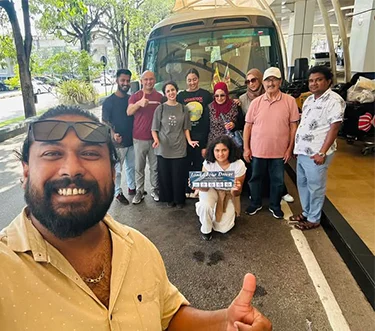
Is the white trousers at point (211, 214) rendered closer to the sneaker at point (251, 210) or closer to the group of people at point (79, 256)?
the sneaker at point (251, 210)

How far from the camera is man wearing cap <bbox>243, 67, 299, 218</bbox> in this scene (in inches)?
139

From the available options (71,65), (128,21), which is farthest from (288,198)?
(128,21)

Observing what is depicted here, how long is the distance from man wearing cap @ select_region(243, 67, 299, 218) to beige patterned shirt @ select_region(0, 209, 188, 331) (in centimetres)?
269

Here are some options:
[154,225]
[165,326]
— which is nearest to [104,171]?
Answer: [165,326]

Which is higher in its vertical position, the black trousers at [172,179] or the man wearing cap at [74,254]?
the man wearing cap at [74,254]

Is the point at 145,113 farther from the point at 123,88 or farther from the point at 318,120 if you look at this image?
the point at 318,120

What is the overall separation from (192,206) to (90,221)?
3.27 metres

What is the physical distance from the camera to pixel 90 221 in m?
1.11

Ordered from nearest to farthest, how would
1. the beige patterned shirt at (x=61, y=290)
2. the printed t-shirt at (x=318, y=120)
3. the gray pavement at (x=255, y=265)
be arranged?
1. the beige patterned shirt at (x=61, y=290)
2. the gray pavement at (x=255, y=265)
3. the printed t-shirt at (x=318, y=120)

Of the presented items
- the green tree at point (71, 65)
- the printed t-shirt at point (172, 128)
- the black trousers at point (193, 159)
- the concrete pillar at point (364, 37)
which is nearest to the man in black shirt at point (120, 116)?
the printed t-shirt at point (172, 128)

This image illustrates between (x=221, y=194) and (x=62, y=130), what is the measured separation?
256 centimetres

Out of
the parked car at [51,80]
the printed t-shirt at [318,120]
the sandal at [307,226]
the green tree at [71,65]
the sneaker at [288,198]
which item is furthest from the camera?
the parked car at [51,80]

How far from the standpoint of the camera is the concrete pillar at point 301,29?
1656 cm

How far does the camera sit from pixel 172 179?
4.24 m
